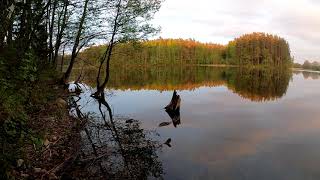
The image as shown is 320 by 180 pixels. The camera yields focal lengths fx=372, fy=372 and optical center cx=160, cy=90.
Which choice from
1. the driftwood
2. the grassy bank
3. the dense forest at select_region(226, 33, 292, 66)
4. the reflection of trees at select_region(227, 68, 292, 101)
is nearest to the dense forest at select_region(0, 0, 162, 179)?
the grassy bank

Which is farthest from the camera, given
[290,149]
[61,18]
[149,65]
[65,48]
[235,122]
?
[149,65]

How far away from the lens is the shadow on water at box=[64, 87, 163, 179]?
1106cm

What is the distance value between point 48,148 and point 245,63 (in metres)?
167

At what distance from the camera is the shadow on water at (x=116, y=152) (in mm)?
11061

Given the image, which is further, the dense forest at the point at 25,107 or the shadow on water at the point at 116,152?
the shadow on water at the point at 116,152

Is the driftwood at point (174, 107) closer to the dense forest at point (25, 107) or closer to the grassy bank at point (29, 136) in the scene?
the dense forest at point (25, 107)

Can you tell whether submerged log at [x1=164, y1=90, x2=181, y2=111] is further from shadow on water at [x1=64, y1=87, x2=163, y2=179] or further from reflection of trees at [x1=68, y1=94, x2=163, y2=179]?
reflection of trees at [x1=68, y1=94, x2=163, y2=179]

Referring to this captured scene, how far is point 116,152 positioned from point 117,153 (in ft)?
0.42

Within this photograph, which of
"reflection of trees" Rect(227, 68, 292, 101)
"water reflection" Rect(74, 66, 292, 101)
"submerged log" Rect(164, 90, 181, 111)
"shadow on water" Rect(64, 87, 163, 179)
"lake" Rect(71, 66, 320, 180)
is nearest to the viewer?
"shadow on water" Rect(64, 87, 163, 179)

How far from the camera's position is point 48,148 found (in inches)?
433

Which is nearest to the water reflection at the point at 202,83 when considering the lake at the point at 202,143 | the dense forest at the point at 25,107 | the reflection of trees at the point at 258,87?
A: the reflection of trees at the point at 258,87

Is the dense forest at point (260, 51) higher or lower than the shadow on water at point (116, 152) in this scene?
higher

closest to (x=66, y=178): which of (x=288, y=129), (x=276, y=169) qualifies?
(x=276, y=169)

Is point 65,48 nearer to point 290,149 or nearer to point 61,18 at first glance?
point 61,18
